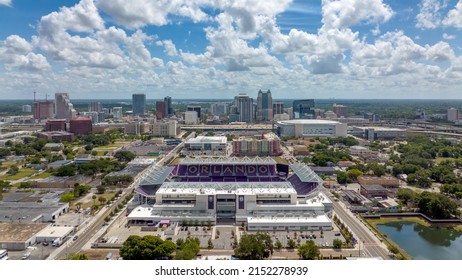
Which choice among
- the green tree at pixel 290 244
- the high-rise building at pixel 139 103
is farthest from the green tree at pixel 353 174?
the high-rise building at pixel 139 103

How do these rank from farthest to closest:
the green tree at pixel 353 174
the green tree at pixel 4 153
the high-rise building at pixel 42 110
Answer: the high-rise building at pixel 42 110, the green tree at pixel 4 153, the green tree at pixel 353 174

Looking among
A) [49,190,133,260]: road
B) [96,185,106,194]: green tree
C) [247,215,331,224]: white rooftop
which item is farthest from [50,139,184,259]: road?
[247,215,331,224]: white rooftop

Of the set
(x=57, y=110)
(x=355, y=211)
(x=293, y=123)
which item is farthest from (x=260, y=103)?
(x=355, y=211)

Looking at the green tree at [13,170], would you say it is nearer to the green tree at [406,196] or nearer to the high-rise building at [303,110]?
the green tree at [406,196]

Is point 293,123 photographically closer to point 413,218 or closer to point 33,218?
point 413,218

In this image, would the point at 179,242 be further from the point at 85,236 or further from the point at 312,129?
the point at 312,129

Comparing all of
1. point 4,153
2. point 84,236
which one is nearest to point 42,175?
point 4,153

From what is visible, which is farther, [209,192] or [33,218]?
[209,192]
